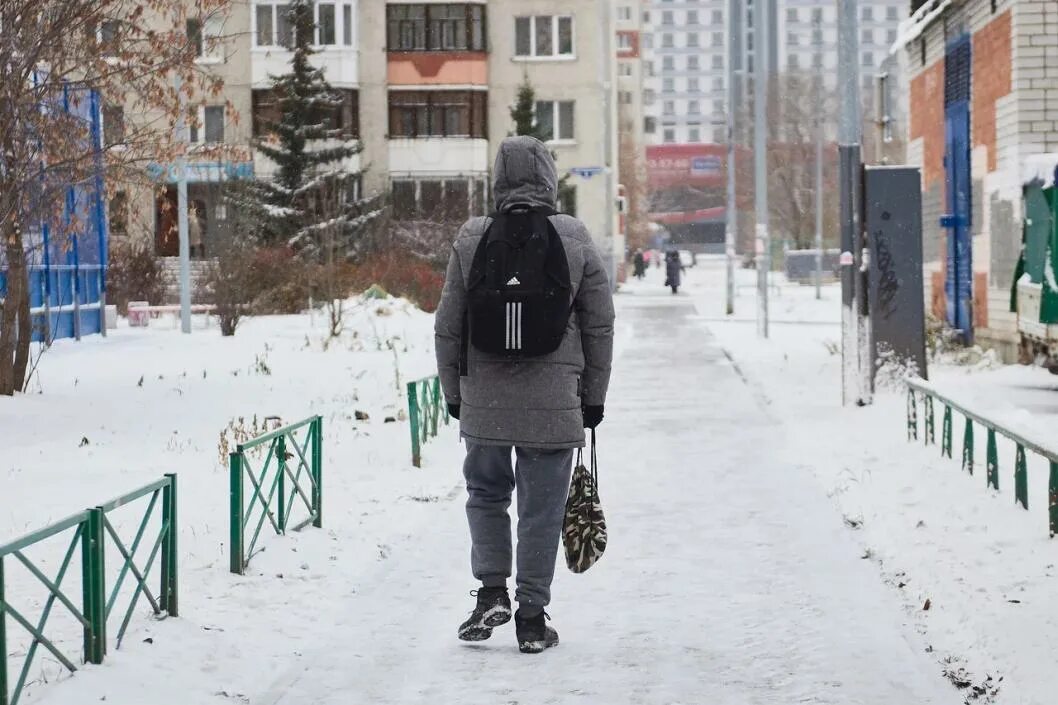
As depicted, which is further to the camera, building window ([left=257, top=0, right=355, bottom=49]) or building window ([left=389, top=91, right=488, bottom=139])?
building window ([left=389, top=91, right=488, bottom=139])

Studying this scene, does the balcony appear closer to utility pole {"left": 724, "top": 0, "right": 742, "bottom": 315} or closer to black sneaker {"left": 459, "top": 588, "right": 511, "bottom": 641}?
utility pole {"left": 724, "top": 0, "right": 742, "bottom": 315}

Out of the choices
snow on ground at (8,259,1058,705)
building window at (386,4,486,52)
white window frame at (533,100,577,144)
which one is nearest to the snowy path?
snow on ground at (8,259,1058,705)

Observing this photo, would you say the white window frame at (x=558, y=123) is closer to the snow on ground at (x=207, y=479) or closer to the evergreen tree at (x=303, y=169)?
the evergreen tree at (x=303, y=169)

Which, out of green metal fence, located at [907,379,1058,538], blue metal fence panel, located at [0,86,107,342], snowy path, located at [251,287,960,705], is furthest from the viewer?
blue metal fence panel, located at [0,86,107,342]

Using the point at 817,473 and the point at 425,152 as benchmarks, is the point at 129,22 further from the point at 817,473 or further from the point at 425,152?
the point at 425,152

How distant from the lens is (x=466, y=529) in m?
9.64

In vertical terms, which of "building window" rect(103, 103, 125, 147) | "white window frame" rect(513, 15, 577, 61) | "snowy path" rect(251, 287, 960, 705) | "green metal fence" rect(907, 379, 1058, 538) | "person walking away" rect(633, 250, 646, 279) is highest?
"white window frame" rect(513, 15, 577, 61)

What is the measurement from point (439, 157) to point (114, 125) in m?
34.6

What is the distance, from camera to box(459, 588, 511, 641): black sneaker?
647cm

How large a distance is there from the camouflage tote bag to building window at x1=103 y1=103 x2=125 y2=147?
10422mm

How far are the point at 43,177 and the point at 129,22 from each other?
1660 mm

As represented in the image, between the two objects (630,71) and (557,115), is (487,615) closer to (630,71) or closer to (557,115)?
(557,115)

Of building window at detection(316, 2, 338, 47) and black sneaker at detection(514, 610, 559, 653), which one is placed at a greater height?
building window at detection(316, 2, 338, 47)

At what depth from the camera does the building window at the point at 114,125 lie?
1628 cm
